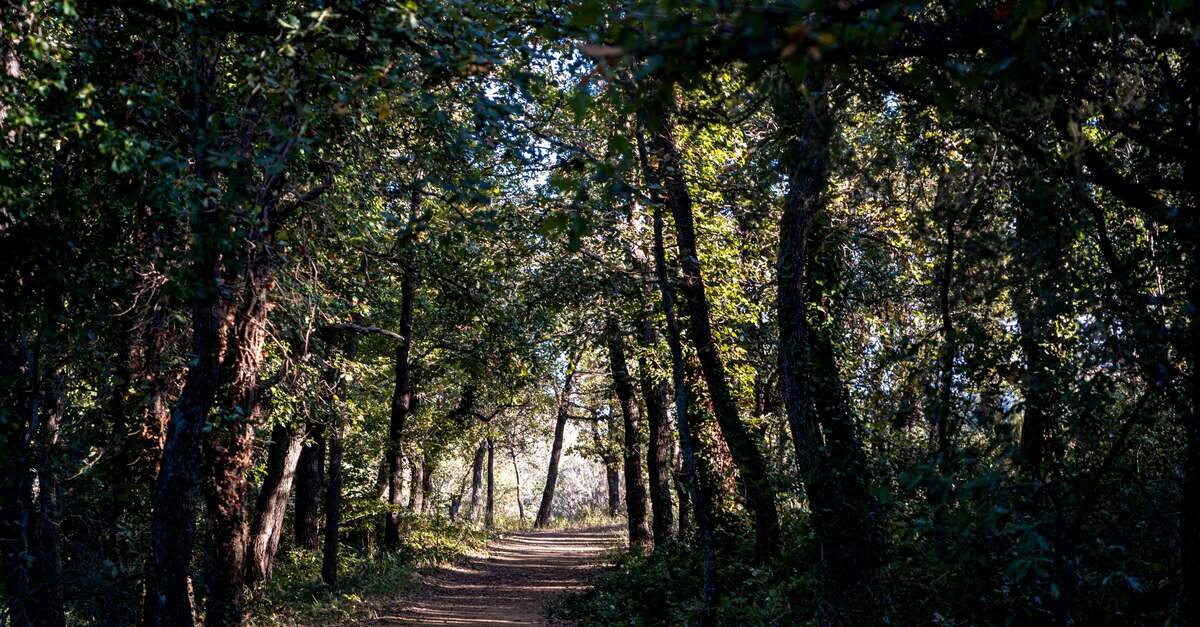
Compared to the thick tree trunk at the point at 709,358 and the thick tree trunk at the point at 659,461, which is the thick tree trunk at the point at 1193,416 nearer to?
the thick tree trunk at the point at 709,358

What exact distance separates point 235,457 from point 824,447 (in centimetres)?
766

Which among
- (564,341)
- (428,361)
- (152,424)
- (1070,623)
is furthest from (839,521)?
(428,361)

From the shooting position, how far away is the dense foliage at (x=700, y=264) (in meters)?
4.99

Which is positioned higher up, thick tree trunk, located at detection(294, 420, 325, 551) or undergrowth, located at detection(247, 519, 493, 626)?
thick tree trunk, located at detection(294, 420, 325, 551)

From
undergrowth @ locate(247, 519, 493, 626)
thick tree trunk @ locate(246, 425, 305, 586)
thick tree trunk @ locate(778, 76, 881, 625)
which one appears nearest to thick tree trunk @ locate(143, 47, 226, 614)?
undergrowth @ locate(247, 519, 493, 626)

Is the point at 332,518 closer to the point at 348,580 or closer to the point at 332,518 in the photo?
the point at 332,518

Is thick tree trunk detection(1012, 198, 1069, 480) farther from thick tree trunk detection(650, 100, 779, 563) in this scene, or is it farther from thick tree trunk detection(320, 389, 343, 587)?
thick tree trunk detection(320, 389, 343, 587)

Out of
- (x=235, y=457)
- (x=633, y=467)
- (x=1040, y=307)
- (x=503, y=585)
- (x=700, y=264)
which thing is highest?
(x=700, y=264)

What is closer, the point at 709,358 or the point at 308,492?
the point at 709,358

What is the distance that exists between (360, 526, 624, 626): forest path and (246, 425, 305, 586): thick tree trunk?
A: 222 cm

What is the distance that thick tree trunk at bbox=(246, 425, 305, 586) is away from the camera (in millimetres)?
13562

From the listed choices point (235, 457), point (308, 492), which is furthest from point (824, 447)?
point (308, 492)

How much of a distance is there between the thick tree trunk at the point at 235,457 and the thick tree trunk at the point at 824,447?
642 cm

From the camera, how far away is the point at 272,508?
14359 mm
